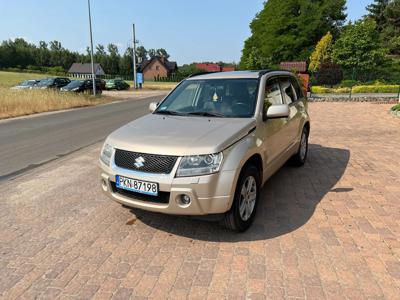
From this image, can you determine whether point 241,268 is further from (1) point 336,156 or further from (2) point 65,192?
(1) point 336,156

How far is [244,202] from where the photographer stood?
3674 millimetres

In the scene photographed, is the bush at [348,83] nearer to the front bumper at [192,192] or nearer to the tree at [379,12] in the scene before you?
the front bumper at [192,192]

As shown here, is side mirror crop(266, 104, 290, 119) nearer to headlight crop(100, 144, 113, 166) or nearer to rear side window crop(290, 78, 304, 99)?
headlight crop(100, 144, 113, 166)

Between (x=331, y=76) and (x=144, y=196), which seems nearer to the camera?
(x=144, y=196)

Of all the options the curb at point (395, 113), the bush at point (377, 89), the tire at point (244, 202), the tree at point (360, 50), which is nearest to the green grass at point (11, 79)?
the bush at point (377, 89)

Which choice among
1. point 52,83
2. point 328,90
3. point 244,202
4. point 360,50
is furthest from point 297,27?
→ point 244,202

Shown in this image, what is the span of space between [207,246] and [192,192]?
694mm

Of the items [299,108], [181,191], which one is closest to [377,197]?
[299,108]

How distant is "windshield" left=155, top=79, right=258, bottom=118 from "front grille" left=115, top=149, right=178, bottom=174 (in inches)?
45.9

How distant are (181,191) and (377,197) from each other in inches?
123

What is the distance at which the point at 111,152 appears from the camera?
3.64 metres

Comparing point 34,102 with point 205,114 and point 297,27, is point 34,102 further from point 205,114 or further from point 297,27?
point 297,27

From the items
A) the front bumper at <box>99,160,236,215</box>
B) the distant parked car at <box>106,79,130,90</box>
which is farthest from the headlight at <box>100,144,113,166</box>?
the distant parked car at <box>106,79,130,90</box>

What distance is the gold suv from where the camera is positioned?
3174mm
